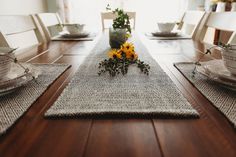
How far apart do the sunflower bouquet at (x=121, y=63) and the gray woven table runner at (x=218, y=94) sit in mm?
161

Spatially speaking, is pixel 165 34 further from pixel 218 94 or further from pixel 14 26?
pixel 218 94

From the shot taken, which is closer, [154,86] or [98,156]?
[98,156]

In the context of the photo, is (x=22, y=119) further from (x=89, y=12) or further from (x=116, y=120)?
(x=89, y=12)

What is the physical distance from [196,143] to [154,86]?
9.8 inches

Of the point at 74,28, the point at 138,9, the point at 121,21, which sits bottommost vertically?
the point at 138,9

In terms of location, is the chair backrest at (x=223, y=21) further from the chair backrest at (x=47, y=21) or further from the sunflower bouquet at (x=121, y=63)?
the chair backrest at (x=47, y=21)

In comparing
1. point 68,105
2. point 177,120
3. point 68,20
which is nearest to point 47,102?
point 68,105

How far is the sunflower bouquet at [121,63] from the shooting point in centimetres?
71

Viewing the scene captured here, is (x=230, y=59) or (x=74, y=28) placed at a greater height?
(x=230, y=59)

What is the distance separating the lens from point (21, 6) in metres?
2.77

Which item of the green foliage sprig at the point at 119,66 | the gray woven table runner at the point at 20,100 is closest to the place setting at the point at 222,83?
the green foliage sprig at the point at 119,66

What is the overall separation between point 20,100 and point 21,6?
2.68 m

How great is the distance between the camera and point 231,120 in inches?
16.1

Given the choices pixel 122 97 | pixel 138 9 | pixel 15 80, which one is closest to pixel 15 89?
pixel 15 80
